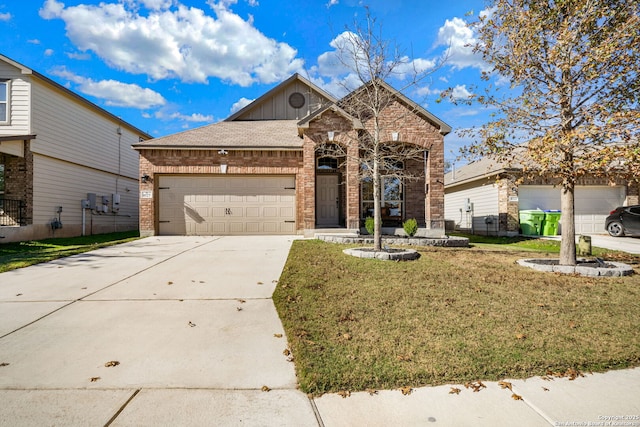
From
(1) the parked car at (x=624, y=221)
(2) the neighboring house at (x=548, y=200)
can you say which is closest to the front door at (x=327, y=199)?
(2) the neighboring house at (x=548, y=200)

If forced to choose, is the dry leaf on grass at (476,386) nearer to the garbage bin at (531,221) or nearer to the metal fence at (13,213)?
the garbage bin at (531,221)

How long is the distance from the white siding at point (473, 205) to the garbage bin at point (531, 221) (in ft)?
3.66

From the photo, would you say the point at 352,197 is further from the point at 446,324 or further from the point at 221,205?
the point at 446,324

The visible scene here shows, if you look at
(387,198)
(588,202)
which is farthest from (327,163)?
(588,202)

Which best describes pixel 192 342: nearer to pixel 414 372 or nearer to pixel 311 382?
pixel 311 382

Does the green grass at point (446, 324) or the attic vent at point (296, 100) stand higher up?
the attic vent at point (296, 100)

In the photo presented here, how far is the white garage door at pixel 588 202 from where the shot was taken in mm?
15062

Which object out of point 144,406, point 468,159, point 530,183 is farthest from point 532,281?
point 530,183

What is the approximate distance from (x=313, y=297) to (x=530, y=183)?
14.1 m

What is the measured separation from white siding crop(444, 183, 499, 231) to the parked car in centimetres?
442

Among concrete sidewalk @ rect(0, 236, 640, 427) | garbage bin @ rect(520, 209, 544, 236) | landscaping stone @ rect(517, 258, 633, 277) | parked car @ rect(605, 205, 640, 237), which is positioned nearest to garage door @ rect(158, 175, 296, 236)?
concrete sidewalk @ rect(0, 236, 640, 427)

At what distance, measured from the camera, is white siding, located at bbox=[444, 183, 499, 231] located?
15805 mm

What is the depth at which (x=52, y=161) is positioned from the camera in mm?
12930

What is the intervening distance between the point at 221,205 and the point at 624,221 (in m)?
16.2
